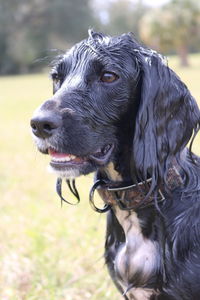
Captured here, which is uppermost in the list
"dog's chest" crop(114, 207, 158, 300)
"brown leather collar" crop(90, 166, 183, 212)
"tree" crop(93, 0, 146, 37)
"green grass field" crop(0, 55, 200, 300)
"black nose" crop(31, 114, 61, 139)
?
"tree" crop(93, 0, 146, 37)

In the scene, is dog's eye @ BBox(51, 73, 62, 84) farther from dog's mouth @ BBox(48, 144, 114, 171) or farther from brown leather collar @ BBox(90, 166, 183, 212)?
brown leather collar @ BBox(90, 166, 183, 212)

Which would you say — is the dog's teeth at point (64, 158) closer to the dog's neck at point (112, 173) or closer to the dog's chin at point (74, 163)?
the dog's chin at point (74, 163)

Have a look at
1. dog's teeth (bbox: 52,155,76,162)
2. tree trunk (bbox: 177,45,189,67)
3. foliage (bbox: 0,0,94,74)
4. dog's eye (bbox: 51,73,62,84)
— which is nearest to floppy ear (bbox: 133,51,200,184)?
dog's teeth (bbox: 52,155,76,162)

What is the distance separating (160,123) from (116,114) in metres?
0.25

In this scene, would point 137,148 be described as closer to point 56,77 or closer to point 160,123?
point 160,123

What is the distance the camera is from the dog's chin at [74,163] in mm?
2471

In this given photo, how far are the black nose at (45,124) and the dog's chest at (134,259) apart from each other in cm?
64

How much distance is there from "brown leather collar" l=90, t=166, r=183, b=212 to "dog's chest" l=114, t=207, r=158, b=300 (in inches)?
3.7

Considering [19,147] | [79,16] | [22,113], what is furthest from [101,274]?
[79,16]

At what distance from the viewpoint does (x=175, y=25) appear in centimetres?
4047

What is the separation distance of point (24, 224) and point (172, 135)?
300 centimetres

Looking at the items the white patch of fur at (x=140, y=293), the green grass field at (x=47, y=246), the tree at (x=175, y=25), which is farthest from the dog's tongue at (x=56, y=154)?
the tree at (x=175, y=25)

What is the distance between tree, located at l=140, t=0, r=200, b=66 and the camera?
131 feet

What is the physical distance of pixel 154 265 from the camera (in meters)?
2.55
